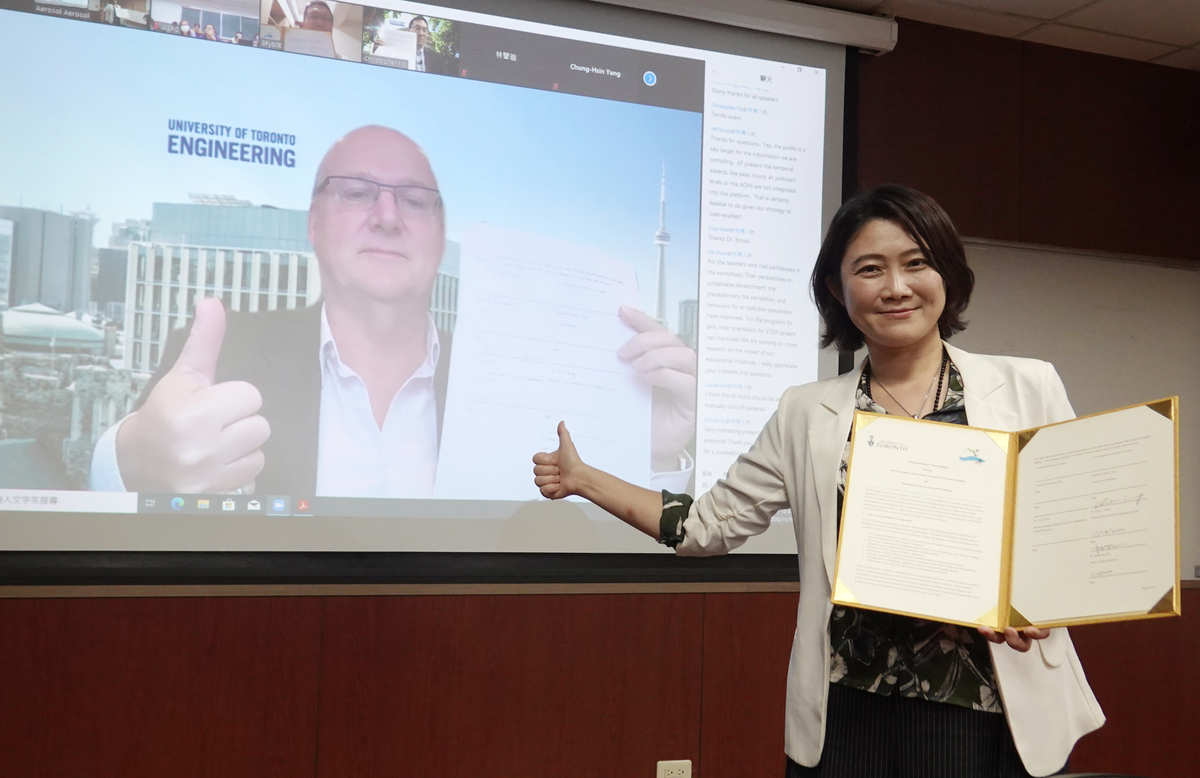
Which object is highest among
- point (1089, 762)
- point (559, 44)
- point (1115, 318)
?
point (559, 44)

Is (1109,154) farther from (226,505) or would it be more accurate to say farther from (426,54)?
(226,505)

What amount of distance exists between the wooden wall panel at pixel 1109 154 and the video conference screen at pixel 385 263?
3.13ft

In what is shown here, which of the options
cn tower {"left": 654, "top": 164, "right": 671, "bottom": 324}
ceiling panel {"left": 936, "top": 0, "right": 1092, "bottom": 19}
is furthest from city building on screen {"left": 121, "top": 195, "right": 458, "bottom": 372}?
ceiling panel {"left": 936, "top": 0, "right": 1092, "bottom": 19}

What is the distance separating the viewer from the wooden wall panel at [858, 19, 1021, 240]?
129 inches

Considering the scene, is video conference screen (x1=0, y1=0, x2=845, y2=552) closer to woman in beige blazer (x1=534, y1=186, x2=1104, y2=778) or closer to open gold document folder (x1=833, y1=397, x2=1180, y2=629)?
woman in beige blazer (x1=534, y1=186, x2=1104, y2=778)

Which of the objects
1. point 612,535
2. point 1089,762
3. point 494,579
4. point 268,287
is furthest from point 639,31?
point 1089,762

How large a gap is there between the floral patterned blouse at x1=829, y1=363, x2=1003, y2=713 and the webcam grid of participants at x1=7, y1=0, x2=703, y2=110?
79.4 inches

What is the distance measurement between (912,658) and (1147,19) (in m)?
3.25

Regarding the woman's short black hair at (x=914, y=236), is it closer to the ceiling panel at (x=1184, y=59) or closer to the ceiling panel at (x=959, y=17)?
the ceiling panel at (x=959, y=17)

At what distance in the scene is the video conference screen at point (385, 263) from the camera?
2.41 meters

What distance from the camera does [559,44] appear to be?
112 inches

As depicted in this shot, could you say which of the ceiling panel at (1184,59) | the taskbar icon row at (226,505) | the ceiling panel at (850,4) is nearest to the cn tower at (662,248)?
the ceiling panel at (850,4)

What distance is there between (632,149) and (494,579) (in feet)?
4.84

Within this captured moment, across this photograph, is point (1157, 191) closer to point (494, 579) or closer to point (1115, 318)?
point (1115, 318)
